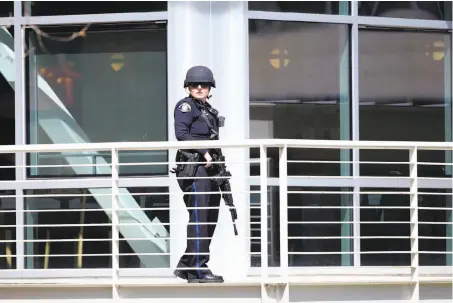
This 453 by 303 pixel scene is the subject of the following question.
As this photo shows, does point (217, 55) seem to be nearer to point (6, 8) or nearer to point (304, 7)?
point (304, 7)

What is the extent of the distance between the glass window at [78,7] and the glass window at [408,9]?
1.72 m

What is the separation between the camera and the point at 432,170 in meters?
7.72

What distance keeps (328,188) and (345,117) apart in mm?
560

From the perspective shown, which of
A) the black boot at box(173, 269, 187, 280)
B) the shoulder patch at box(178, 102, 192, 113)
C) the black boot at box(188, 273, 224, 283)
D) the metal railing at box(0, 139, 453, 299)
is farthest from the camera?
the metal railing at box(0, 139, 453, 299)

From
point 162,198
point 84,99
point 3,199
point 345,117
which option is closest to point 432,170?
point 345,117

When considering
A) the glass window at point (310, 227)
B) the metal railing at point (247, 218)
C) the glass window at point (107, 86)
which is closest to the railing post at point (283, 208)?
the metal railing at point (247, 218)

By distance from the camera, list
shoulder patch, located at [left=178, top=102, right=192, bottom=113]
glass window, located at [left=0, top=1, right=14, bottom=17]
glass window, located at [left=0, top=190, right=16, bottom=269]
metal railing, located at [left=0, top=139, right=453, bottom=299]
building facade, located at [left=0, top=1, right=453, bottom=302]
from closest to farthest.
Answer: shoulder patch, located at [left=178, top=102, right=192, bottom=113]
metal railing, located at [left=0, top=139, right=453, bottom=299]
building facade, located at [left=0, top=1, right=453, bottom=302]
glass window, located at [left=0, top=190, right=16, bottom=269]
glass window, located at [left=0, top=1, right=14, bottom=17]

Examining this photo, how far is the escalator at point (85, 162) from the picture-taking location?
7305 mm

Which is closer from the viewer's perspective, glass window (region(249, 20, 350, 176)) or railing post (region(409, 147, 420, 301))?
railing post (region(409, 147, 420, 301))

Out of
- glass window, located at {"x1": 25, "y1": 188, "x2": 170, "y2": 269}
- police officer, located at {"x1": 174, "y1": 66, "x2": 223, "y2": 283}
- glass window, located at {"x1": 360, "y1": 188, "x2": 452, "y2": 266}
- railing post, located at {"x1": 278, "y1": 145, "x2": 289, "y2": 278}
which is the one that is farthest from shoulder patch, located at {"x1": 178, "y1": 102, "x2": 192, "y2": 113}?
glass window, located at {"x1": 360, "y1": 188, "x2": 452, "y2": 266}

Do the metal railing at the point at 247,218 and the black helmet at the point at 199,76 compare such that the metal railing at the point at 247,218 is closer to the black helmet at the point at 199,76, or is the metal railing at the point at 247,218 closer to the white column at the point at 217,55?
the white column at the point at 217,55

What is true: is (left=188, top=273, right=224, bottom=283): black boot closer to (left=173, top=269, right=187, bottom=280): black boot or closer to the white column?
(left=173, top=269, right=187, bottom=280): black boot

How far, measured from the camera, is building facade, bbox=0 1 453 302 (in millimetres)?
7230

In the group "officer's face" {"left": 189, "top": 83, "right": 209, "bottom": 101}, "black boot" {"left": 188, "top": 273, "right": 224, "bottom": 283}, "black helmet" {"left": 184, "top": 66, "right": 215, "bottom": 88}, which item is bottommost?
"black boot" {"left": 188, "top": 273, "right": 224, "bottom": 283}
